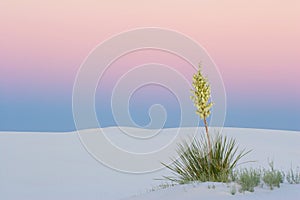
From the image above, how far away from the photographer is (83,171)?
14.5 m

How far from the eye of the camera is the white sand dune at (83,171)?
632 centimetres

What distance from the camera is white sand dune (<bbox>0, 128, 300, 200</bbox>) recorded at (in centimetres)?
632

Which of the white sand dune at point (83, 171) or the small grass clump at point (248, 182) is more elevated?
the white sand dune at point (83, 171)

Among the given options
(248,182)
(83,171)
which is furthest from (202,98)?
(83,171)

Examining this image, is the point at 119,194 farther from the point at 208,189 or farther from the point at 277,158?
the point at 277,158

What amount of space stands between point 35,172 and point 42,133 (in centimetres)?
827

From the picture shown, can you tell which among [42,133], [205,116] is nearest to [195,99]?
[205,116]

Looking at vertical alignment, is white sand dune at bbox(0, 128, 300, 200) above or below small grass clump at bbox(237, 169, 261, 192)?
above

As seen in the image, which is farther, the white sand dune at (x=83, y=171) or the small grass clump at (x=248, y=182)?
the white sand dune at (x=83, y=171)

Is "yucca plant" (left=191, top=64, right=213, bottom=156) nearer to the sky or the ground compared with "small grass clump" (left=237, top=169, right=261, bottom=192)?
nearer to the sky

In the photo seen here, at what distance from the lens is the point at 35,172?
14.1 metres

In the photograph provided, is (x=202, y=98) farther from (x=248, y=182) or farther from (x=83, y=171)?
(x=83, y=171)

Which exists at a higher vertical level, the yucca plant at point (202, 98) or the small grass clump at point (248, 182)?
the yucca plant at point (202, 98)

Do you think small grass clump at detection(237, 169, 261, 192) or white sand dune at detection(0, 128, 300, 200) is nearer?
small grass clump at detection(237, 169, 261, 192)
